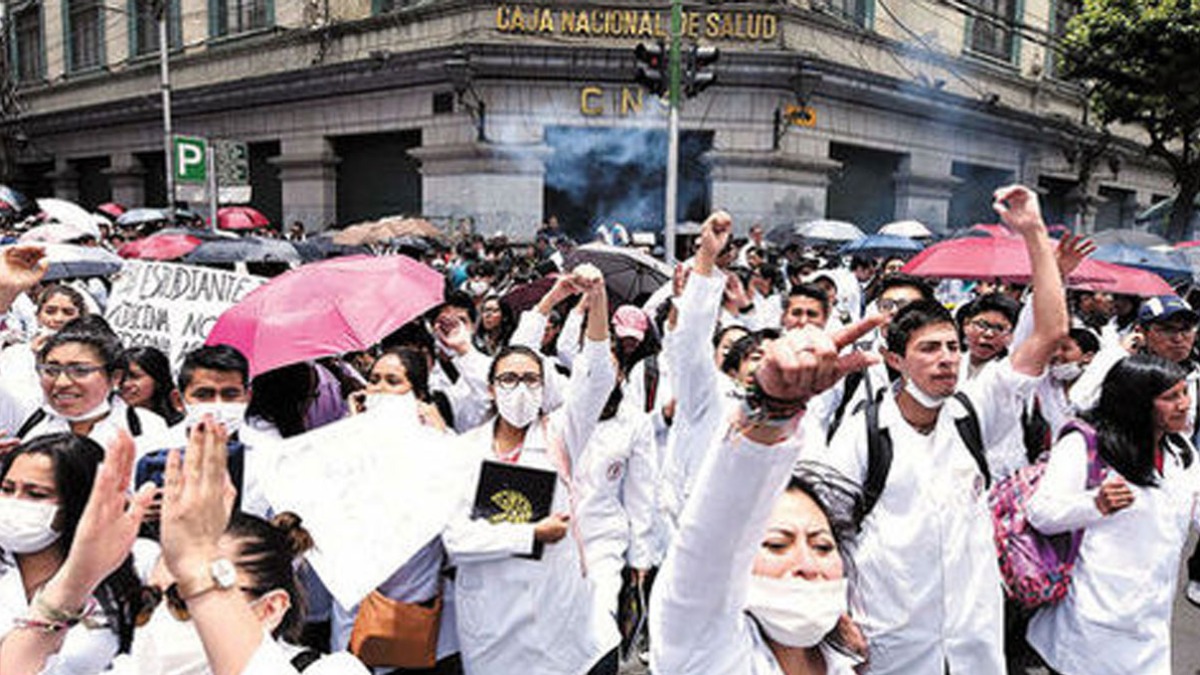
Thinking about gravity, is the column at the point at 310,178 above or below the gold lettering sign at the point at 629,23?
below

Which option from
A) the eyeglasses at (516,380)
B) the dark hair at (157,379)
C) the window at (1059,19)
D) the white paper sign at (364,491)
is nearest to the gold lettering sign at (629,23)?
the window at (1059,19)

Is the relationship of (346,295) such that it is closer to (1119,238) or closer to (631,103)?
(1119,238)

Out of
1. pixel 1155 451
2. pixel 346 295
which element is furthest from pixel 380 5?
pixel 1155 451

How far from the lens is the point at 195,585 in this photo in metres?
1.43

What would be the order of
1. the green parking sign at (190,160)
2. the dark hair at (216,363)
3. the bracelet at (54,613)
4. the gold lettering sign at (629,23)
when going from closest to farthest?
the bracelet at (54,613), the dark hair at (216,363), the green parking sign at (190,160), the gold lettering sign at (629,23)

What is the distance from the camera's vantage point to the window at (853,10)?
17.8m

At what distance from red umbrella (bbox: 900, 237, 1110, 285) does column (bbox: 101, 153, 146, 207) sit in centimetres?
2440

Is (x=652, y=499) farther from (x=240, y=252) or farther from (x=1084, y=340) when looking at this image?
(x=240, y=252)

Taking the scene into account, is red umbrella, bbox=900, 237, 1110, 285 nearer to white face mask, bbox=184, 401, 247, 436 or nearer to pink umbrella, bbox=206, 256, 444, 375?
pink umbrella, bbox=206, 256, 444, 375

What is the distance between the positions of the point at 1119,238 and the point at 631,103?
393 inches

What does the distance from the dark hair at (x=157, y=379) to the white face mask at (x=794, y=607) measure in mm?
3104

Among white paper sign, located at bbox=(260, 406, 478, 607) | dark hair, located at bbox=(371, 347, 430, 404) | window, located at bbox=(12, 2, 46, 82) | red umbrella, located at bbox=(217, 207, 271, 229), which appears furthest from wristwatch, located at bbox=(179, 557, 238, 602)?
window, located at bbox=(12, 2, 46, 82)

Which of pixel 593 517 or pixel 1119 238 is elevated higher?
pixel 1119 238

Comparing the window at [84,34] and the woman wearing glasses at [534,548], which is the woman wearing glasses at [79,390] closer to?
the woman wearing glasses at [534,548]
